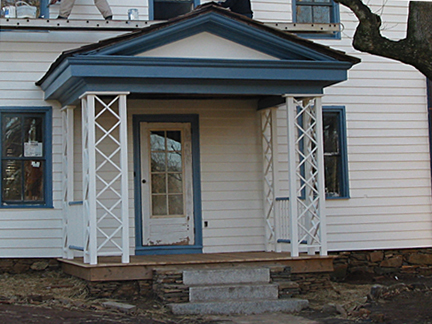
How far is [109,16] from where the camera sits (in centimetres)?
1119

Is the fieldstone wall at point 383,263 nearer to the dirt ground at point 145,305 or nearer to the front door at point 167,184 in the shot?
the dirt ground at point 145,305

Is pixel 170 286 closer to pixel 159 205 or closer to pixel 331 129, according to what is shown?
pixel 159 205

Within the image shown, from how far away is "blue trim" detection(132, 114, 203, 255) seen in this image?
37.1 ft

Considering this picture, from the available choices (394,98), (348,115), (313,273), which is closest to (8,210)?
(313,273)

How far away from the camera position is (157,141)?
38.2ft

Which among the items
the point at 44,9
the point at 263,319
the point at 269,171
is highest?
the point at 44,9

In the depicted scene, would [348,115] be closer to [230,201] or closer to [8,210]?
[230,201]

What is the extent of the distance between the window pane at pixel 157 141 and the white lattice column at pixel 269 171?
5.76 ft

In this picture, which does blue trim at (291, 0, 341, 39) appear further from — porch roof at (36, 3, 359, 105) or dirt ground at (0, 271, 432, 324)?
dirt ground at (0, 271, 432, 324)

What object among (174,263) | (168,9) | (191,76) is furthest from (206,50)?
(174,263)

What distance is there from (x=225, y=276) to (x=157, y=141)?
313cm

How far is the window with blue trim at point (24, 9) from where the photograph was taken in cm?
1102

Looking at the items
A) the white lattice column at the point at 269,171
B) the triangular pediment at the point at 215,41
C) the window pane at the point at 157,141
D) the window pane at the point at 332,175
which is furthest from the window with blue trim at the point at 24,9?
the window pane at the point at 332,175

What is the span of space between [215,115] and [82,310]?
445cm
